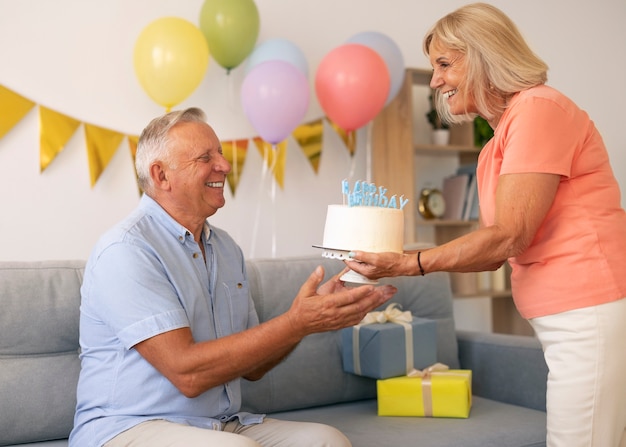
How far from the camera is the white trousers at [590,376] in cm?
156

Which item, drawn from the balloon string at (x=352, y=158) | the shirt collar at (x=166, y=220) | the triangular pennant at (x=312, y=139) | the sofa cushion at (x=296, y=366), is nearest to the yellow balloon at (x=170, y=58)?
the triangular pennant at (x=312, y=139)

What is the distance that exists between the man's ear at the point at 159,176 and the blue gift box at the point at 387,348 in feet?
2.69

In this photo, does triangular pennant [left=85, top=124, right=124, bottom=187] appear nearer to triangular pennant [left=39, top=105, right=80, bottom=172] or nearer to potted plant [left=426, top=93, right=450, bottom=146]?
triangular pennant [left=39, top=105, right=80, bottom=172]

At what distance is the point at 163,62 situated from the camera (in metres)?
2.98

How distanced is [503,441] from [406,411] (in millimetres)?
338

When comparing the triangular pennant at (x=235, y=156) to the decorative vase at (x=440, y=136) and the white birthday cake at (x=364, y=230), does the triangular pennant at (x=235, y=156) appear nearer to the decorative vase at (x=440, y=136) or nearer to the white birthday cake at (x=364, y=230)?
the decorative vase at (x=440, y=136)

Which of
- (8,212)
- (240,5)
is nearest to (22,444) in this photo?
(8,212)

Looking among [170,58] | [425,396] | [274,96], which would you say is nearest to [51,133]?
[170,58]

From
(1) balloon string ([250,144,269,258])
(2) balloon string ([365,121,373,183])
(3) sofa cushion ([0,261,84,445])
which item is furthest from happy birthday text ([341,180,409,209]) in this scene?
(2) balloon string ([365,121,373,183])

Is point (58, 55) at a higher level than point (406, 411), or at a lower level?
higher

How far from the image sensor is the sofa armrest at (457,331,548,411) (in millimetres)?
2559

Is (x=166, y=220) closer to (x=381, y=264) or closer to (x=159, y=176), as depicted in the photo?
(x=159, y=176)

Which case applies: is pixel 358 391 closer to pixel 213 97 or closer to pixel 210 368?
pixel 210 368

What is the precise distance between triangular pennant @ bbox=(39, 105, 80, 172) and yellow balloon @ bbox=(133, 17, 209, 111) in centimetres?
40
